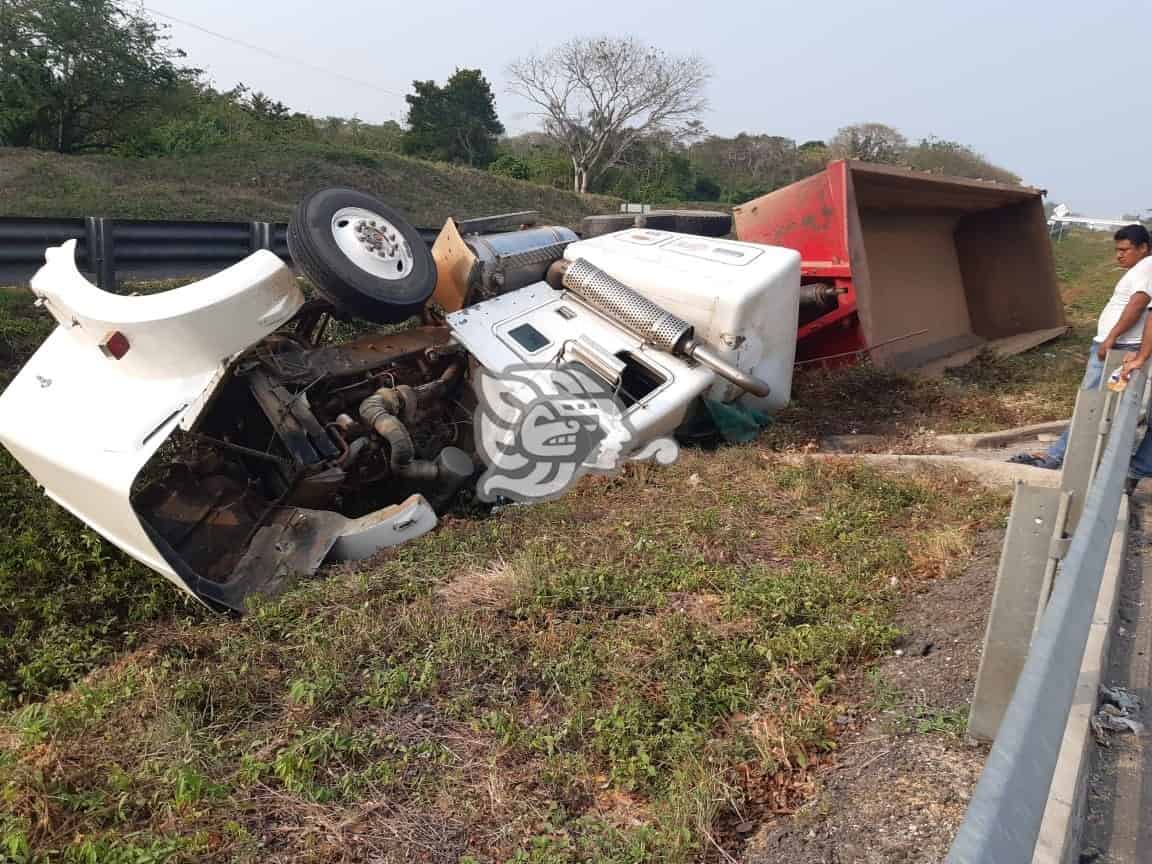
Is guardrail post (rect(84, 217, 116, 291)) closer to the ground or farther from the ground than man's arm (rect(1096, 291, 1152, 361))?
closer to the ground

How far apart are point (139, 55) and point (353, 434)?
14.4m

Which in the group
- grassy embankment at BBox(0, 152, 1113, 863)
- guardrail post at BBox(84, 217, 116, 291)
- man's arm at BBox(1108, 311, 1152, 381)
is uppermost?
man's arm at BBox(1108, 311, 1152, 381)

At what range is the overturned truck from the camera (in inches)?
158

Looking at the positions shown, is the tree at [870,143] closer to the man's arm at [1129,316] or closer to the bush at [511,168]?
the bush at [511,168]

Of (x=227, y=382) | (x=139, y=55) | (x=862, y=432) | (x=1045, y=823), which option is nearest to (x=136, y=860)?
(x=1045, y=823)

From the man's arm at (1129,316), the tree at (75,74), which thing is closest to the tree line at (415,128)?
the tree at (75,74)

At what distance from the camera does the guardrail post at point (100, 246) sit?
20.8 ft

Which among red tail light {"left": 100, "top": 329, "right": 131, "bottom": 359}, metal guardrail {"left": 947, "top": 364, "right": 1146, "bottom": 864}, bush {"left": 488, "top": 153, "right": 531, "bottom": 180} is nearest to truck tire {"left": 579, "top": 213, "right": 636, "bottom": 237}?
red tail light {"left": 100, "top": 329, "right": 131, "bottom": 359}

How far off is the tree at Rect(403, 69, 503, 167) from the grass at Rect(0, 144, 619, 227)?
9816 mm

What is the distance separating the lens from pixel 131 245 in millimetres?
6613

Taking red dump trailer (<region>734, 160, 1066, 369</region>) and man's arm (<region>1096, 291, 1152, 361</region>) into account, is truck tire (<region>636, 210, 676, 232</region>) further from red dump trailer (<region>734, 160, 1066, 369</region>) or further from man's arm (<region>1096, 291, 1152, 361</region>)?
man's arm (<region>1096, 291, 1152, 361</region>)

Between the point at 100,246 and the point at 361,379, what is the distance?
283 cm

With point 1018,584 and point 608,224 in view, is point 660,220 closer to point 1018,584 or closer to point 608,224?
point 608,224

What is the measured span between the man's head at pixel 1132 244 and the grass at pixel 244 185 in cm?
969
